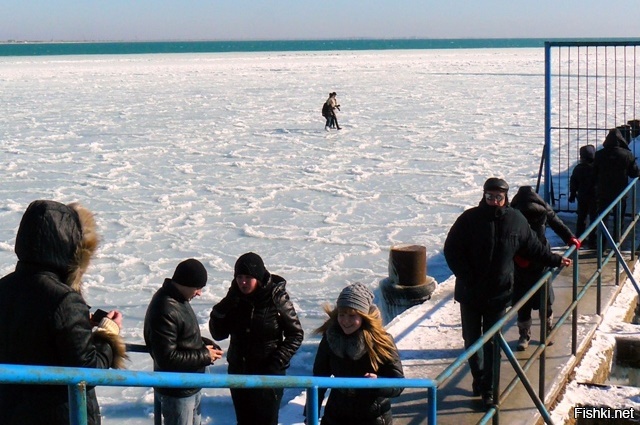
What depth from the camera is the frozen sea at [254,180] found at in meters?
9.20

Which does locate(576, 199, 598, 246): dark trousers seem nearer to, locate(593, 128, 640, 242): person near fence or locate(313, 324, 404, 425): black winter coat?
locate(593, 128, 640, 242): person near fence

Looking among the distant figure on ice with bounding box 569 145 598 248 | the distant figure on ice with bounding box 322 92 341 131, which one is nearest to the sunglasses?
the distant figure on ice with bounding box 569 145 598 248

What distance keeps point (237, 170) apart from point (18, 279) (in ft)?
44.4

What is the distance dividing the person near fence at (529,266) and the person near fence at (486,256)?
54 cm

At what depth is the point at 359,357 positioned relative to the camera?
384 cm

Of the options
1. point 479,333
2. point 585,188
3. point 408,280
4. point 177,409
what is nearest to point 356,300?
point 177,409

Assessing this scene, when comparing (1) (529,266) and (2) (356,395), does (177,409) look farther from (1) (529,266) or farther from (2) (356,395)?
(1) (529,266)

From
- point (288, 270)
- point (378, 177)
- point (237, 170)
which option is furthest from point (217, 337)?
point (237, 170)

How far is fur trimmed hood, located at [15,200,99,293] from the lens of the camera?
283cm

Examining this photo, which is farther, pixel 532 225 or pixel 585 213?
pixel 585 213

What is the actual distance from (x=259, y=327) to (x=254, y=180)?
35.3ft

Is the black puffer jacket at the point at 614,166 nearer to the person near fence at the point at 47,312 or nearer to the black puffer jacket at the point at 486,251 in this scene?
the black puffer jacket at the point at 486,251

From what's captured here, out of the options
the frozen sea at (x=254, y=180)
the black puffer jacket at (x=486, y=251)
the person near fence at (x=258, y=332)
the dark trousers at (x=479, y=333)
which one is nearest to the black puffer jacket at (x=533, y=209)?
the black puffer jacket at (x=486, y=251)

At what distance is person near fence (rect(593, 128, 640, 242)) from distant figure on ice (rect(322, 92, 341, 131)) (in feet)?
46.1
